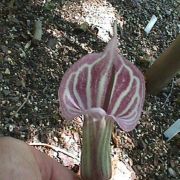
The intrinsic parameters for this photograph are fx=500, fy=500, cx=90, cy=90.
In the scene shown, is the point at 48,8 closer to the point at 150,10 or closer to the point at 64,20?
the point at 64,20

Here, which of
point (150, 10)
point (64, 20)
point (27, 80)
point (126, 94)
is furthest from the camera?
point (150, 10)

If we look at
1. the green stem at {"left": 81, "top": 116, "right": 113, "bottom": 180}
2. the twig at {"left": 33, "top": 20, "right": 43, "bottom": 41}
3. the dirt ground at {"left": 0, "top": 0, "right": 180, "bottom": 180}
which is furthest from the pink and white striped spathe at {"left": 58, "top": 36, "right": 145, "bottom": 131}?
the twig at {"left": 33, "top": 20, "right": 43, "bottom": 41}

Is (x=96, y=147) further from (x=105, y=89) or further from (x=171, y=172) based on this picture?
(x=171, y=172)

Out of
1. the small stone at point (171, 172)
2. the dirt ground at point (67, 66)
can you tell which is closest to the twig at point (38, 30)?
the dirt ground at point (67, 66)

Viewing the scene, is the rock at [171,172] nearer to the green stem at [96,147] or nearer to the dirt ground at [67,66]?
the dirt ground at [67,66]

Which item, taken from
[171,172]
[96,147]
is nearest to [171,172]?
[171,172]

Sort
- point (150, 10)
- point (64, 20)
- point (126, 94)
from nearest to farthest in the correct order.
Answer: point (126, 94), point (64, 20), point (150, 10)

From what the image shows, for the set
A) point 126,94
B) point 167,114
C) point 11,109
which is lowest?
point 11,109

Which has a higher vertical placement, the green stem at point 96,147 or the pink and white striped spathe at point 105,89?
the pink and white striped spathe at point 105,89

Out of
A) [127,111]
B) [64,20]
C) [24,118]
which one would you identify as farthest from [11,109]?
[127,111]
